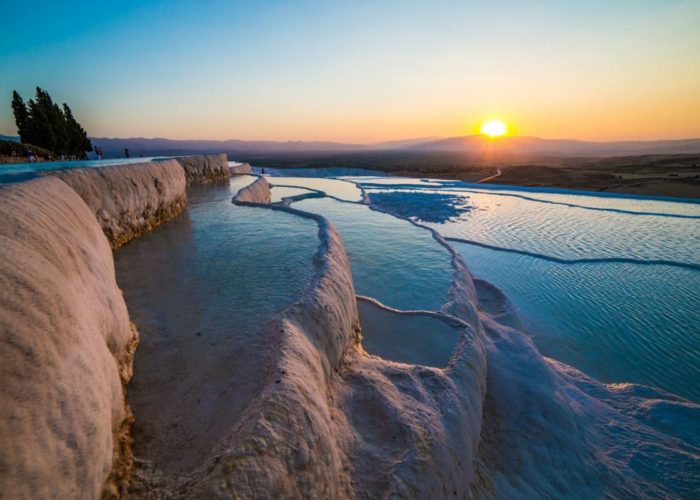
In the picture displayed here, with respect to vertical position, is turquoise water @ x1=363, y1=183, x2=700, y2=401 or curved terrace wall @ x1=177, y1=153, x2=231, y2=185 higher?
curved terrace wall @ x1=177, y1=153, x2=231, y2=185

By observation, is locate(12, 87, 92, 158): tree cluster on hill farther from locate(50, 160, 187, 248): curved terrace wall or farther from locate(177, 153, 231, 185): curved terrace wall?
locate(50, 160, 187, 248): curved terrace wall

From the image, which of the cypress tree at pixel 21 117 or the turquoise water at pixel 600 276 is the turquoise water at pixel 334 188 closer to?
the turquoise water at pixel 600 276

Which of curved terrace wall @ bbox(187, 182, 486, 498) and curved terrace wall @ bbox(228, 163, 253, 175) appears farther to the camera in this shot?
curved terrace wall @ bbox(228, 163, 253, 175)

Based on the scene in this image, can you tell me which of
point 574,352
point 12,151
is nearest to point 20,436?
point 574,352

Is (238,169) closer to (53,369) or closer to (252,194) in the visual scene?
(252,194)

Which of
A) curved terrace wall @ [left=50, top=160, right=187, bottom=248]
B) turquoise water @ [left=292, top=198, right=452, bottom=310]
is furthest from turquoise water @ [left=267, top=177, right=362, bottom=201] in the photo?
curved terrace wall @ [left=50, top=160, right=187, bottom=248]

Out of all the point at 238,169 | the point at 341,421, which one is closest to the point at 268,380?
the point at 341,421

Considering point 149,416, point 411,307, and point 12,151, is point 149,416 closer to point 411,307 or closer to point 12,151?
point 411,307
